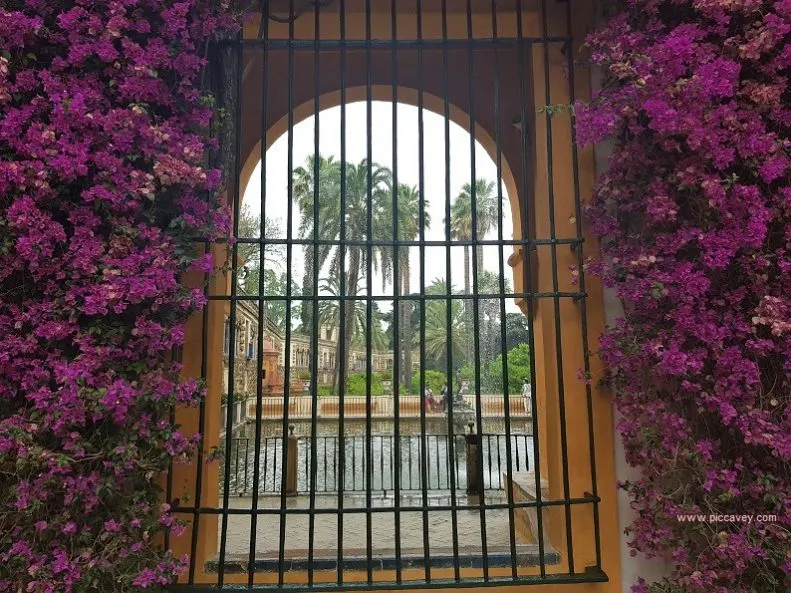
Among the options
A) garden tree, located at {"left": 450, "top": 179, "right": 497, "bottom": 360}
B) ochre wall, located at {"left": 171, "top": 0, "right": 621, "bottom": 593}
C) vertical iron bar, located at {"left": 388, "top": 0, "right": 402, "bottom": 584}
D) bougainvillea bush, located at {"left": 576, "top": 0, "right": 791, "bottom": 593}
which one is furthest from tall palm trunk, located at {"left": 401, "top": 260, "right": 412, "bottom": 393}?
bougainvillea bush, located at {"left": 576, "top": 0, "right": 791, "bottom": 593}

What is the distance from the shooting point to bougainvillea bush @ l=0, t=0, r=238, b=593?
2041 mm

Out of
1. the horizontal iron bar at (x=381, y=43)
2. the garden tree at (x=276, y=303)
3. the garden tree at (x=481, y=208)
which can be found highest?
the garden tree at (x=481, y=208)

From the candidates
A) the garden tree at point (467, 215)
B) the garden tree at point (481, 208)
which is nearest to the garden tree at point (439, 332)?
the garden tree at point (467, 215)

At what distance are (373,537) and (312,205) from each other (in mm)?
3030

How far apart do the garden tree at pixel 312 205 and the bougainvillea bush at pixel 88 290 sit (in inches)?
23.6

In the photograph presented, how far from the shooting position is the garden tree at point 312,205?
268 cm

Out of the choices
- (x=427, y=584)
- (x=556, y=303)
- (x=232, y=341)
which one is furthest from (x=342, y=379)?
(x=556, y=303)

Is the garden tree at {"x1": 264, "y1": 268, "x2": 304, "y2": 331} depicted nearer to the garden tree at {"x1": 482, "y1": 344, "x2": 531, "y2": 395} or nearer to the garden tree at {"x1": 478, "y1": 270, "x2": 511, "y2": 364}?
the garden tree at {"x1": 478, "y1": 270, "x2": 511, "y2": 364}

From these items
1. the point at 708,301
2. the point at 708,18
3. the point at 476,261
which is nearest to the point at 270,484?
the point at 476,261

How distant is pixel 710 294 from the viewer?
234 cm

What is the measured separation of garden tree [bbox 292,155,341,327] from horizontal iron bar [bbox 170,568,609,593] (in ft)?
4.60

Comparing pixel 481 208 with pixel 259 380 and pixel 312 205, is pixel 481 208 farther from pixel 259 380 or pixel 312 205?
pixel 259 380

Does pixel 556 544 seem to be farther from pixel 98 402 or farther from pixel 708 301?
pixel 98 402

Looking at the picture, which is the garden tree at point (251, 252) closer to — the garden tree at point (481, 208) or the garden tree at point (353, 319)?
the garden tree at point (353, 319)
